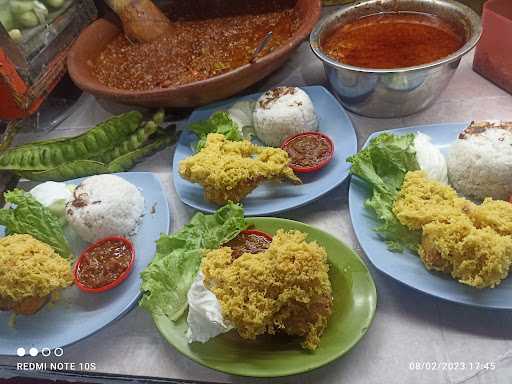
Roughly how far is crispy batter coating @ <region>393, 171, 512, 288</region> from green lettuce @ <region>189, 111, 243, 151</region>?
0.85 meters

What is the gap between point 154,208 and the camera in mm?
2066

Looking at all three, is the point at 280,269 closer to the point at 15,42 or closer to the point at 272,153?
the point at 272,153

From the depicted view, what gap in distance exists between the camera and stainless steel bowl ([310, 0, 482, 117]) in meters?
2.03

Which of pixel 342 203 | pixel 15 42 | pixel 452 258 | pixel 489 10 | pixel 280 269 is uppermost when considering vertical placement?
pixel 15 42

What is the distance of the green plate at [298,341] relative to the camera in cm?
143

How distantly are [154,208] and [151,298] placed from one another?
1.79ft

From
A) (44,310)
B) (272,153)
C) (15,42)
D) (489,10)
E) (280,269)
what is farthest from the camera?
(15,42)

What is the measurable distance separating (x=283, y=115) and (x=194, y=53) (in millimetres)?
833

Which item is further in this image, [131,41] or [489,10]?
[131,41]

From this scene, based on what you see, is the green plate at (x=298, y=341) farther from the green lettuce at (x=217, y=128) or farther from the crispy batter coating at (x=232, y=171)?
the green lettuce at (x=217, y=128)

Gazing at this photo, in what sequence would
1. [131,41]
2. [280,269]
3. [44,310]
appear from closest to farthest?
[280,269] < [44,310] < [131,41]

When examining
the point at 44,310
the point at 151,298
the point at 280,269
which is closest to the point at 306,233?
the point at 280,269
